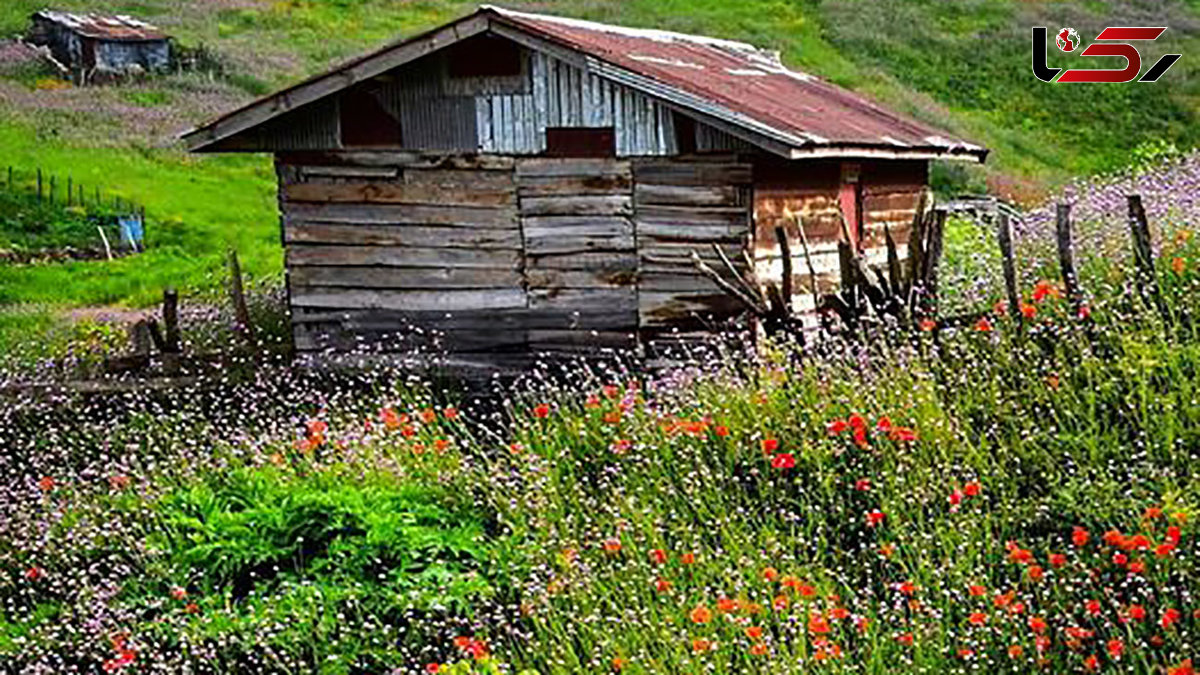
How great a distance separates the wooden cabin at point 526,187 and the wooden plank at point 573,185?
15mm

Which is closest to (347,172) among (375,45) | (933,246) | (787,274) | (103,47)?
(787,274)

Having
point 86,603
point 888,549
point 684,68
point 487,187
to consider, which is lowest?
point 86,603

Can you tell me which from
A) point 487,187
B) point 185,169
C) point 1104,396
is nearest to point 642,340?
point 487,187

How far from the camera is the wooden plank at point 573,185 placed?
43.9ft

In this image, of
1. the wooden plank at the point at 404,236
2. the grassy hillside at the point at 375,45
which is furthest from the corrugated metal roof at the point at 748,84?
the grassy hillside at the point at 375,45

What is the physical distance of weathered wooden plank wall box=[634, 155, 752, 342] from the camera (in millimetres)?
12984

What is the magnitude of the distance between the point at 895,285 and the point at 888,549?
4.99 m

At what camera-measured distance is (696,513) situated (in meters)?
8.23

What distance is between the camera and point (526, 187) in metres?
13.7

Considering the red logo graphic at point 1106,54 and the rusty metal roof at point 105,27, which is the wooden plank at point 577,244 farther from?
the red logo graphic at point 1106,54

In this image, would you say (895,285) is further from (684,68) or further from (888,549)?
(888,549)

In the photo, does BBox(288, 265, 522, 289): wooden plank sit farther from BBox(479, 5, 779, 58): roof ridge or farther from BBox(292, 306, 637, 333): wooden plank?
BBox(479, 5, 779, 58): roof ridge

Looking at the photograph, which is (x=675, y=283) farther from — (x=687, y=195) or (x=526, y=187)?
(x=526, y=187)

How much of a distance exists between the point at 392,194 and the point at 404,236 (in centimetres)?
42
